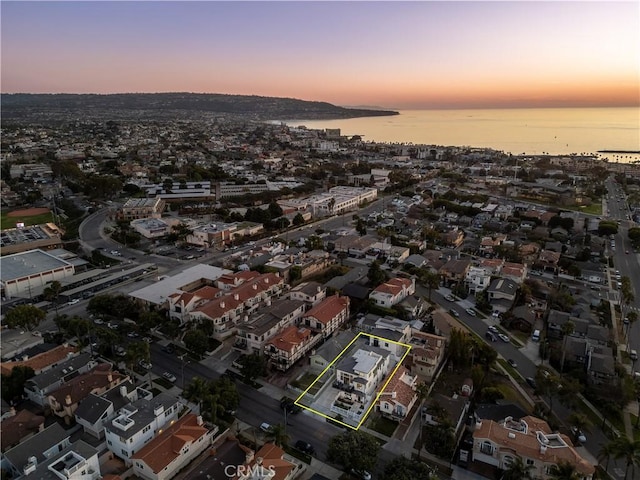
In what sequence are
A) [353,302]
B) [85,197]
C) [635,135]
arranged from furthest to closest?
1. [635,135]
2. [85,197]
3. [353,302]

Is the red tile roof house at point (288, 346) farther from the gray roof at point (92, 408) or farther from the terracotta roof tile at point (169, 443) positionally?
the gray roof at point (92, 408)

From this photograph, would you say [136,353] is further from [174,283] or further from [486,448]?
[486,448]

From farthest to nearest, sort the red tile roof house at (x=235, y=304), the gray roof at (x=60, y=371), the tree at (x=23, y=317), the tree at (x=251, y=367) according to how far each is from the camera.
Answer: the red tile roof house at (x=235, y=304) < the tree at (x=23, y=317) < the tree at (x=251, y=367) < the gray roof at (x=60, y=371)

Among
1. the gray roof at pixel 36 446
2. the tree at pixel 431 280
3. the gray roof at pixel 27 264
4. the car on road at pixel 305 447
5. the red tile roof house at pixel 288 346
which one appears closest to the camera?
the gray roof at pixel 36 446

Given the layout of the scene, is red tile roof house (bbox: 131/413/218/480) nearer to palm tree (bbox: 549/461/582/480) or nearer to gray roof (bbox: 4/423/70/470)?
gray roof (bbox: 4/423/70/470)

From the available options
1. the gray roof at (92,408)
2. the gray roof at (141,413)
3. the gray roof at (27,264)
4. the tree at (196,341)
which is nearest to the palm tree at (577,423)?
the gray roof at (141,413)

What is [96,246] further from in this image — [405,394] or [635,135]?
[635,135]

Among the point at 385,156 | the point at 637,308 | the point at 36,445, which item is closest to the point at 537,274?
the point at 637,308
